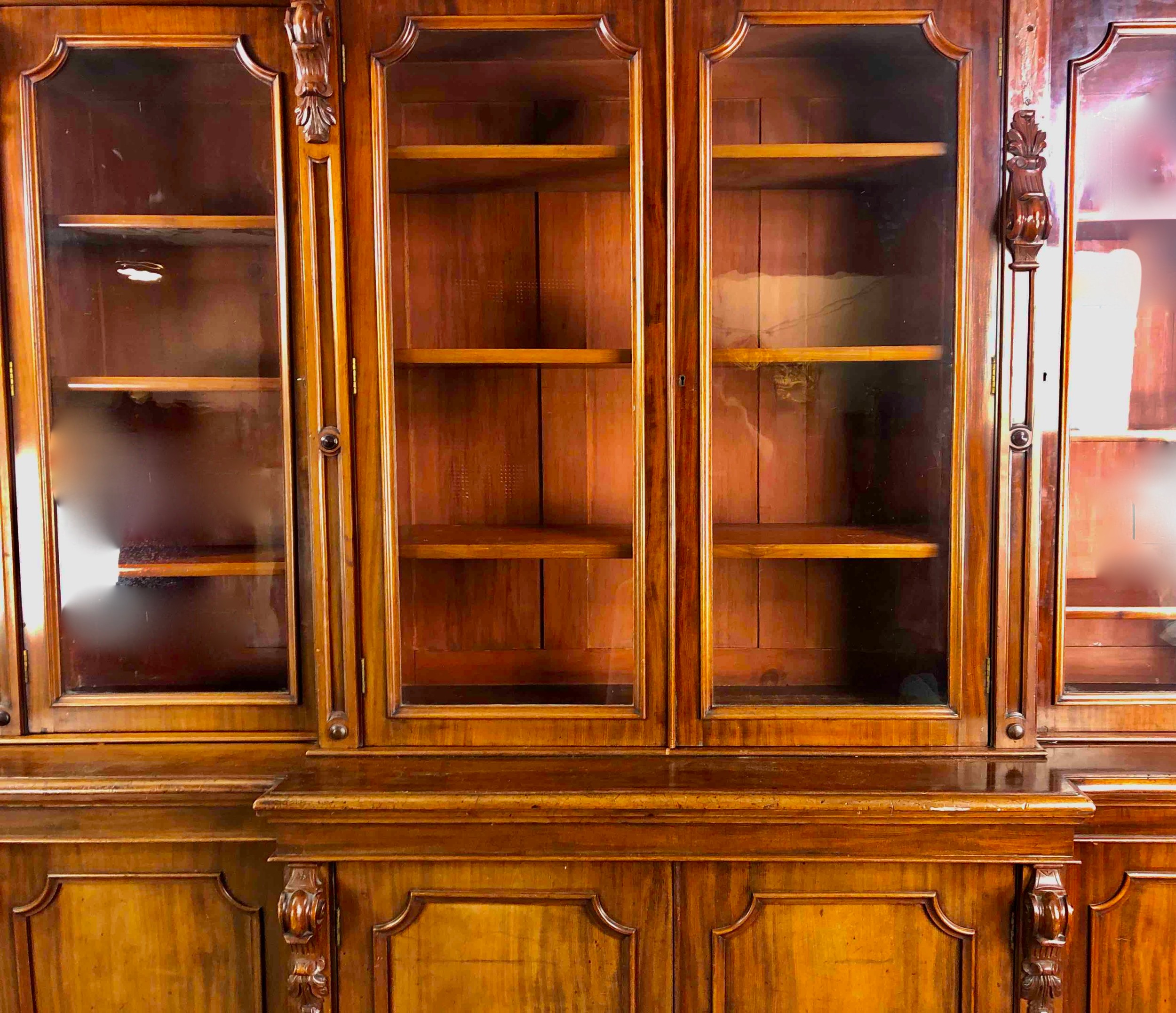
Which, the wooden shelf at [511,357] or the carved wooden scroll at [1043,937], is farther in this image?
the wooden shelf at [511,357]

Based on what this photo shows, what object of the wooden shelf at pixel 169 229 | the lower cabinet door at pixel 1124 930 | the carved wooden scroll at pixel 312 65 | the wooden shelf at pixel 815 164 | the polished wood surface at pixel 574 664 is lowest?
the lower cabinet door at pixel 1124 930

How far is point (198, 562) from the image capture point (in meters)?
1.21

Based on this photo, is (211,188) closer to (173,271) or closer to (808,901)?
(173,271)

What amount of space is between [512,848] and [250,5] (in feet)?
3.83

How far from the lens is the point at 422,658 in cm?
118

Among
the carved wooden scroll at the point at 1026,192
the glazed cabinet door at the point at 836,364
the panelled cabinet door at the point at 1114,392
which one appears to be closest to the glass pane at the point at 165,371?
the glazed cabinet door at the point at 836,364

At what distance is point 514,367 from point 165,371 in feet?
1.65

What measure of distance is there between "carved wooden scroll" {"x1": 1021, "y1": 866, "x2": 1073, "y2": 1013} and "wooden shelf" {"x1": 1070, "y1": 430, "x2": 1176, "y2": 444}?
58cm

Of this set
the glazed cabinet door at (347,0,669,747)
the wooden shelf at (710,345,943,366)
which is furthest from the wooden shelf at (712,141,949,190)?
the wooden shelf at (710,345,943,366)

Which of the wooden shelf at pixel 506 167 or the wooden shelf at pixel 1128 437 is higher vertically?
the wooden shelf at pixel 506 167

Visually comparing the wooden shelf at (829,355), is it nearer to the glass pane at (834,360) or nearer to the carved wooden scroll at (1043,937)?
the glass pane at (834,360)

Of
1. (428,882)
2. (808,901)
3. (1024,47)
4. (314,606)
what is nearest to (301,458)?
(314,606)

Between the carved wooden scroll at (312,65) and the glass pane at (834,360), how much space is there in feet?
1.66

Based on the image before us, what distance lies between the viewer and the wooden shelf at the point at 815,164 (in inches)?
44.0
